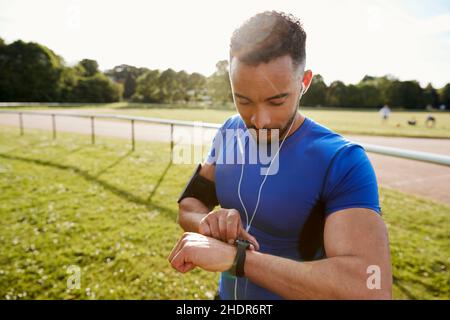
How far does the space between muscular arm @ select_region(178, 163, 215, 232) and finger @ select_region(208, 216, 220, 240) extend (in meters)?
0.26

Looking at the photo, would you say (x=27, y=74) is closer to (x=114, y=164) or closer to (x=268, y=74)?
(x=114, y=164)

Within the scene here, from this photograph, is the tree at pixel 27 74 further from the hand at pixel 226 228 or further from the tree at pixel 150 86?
the hand at pixel 226 228

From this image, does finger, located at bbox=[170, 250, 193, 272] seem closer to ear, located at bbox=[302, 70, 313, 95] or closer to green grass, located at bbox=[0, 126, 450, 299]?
ear, located at bbox=[302, 70, 313, 95]

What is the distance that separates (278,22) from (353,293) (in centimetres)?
126

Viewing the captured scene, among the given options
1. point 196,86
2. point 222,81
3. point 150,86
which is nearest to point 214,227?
point 222,81

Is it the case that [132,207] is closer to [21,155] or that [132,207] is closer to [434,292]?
[434,292]

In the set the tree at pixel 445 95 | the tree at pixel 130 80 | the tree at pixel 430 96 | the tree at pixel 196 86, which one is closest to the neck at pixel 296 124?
the tree at pixel 196 86

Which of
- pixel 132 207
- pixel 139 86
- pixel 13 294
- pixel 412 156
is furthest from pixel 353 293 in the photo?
pixel 139 86

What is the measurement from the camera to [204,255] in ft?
4.26

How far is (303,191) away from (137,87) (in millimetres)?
74183

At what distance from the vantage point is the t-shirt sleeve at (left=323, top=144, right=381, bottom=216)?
4.15 ft

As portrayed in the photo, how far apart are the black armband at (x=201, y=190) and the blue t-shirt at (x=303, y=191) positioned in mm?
211

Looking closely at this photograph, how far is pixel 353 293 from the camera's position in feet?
3.62
